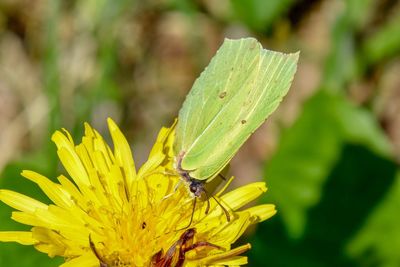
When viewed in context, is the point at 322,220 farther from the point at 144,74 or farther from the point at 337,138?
the point at 144,74

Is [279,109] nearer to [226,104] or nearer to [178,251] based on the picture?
[226,104]

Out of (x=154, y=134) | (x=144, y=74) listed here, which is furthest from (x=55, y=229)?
(x=144, y=74)

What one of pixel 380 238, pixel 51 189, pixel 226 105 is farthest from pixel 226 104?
pixel 380 238

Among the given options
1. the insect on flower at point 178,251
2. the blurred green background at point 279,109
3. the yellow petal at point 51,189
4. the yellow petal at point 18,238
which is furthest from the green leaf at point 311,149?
the yellow petal at point 18,238

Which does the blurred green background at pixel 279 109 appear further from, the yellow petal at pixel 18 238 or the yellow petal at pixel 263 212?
the yellow petal at pixel 263 212

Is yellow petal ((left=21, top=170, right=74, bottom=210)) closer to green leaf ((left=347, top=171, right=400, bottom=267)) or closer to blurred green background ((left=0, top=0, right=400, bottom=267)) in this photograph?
blurred green background ((left=0, top=0, right=400, bottom=267))

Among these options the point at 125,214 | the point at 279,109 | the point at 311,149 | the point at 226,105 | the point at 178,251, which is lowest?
the point at 178,251
